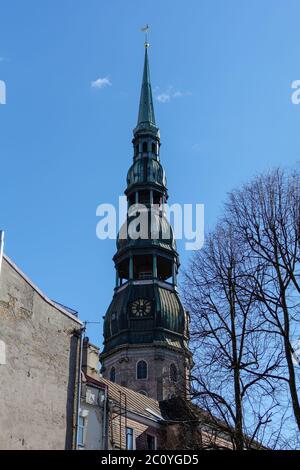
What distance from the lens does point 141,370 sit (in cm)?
5847

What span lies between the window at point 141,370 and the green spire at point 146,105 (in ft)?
78.9

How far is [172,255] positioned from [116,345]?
9433mm

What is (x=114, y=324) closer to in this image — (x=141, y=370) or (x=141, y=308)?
(x=141, y=308)

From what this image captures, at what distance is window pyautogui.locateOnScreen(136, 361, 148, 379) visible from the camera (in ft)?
190

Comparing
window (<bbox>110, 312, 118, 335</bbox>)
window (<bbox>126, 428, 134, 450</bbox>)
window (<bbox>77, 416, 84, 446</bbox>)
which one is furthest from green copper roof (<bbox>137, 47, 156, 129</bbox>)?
window (<bbox>77, 416, 84, 446</bbox>)

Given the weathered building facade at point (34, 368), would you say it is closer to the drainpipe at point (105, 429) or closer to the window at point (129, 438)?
the drainpipe at point (105, 429)

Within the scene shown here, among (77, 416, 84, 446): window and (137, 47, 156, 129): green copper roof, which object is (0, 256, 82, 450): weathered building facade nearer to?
(77, 416, 84, 446): window

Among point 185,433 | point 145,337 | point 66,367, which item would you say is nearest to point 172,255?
point 145,337

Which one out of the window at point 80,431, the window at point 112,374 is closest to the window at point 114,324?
the window at point 112,374

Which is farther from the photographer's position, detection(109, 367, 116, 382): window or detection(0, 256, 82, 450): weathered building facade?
detection(109, 367, 116, 382): window

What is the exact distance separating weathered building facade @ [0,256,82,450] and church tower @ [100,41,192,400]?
32.9 metres
